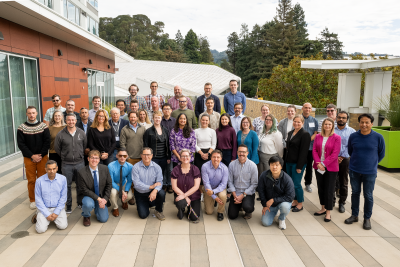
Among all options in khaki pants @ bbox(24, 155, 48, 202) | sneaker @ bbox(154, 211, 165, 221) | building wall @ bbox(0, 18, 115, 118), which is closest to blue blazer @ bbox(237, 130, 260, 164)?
sneaker @ bbox(154, 211, 165, 221)

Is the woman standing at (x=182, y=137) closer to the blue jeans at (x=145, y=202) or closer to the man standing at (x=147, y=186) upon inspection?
the man standing at (x=147, y=186)

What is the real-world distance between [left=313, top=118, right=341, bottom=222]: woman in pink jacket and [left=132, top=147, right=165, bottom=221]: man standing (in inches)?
103

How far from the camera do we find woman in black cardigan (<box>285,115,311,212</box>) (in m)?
5.07

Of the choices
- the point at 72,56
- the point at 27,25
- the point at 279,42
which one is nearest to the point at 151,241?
the point at 27,25

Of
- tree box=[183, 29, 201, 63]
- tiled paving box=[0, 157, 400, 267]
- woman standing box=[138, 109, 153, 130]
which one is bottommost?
tiled paving box=[0, 157, 400, 267]

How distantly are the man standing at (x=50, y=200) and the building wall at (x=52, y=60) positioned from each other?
506 cm

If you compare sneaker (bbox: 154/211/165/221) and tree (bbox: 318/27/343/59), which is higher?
tree (bbox: 318/27/343/59)

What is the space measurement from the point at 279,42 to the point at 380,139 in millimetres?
49937

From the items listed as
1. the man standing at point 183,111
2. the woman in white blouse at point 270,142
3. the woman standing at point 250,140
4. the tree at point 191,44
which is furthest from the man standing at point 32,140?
the tree at point 191,44

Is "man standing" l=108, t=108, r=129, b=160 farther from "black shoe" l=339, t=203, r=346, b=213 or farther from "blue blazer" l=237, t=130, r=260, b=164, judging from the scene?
"black shoe" l=339, t=203, r=346, b=213

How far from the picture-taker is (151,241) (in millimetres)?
4129

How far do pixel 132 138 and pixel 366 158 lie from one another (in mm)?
3930

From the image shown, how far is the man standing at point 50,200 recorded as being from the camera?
14.2 feet

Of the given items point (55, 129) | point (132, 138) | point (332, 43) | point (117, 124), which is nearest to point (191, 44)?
point (332, 43)
